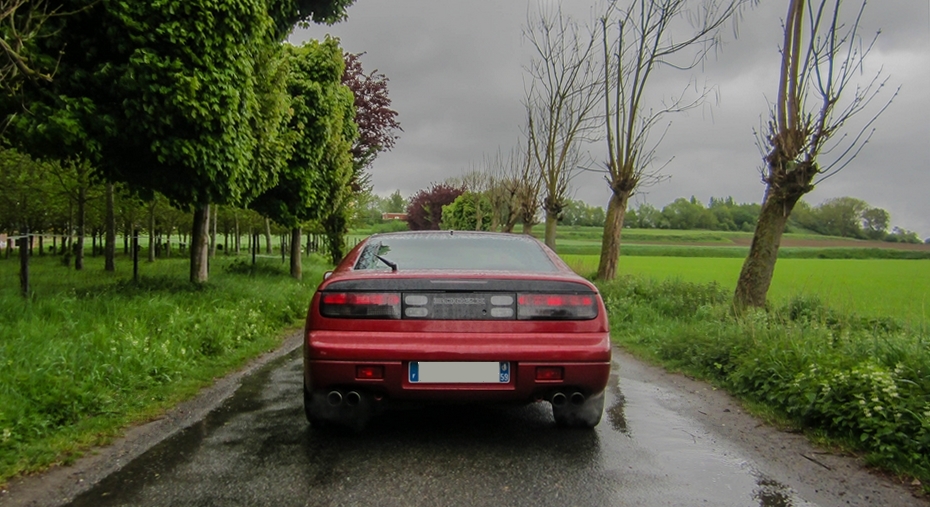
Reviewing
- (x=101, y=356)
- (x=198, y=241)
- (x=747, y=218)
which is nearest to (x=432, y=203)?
(x=747, y=218)

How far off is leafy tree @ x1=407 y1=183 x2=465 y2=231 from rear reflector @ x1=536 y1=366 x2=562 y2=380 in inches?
2675

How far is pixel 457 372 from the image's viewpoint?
3600 mm

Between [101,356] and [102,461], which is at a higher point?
[101,356]

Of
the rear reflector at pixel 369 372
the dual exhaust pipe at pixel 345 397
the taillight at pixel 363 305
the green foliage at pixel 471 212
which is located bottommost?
the dual exhaust pipe at pixel 345 397

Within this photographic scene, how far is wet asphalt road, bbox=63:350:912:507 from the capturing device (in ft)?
9.95

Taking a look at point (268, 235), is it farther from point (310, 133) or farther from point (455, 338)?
point (455, 338)

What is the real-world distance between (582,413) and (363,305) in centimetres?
160

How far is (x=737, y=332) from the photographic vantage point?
6.65 meters

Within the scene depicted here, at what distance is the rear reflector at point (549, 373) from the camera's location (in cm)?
361

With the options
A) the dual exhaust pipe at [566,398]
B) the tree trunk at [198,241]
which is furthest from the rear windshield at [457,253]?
the tree trunk at [198,241]

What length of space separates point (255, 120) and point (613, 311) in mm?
6909

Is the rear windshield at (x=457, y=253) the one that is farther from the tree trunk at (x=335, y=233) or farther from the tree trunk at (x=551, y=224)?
the tree trunk at (x=551, y=224)

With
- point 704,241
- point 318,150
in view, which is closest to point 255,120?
point 318,150

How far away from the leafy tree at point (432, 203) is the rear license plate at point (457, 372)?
67.9 metres
